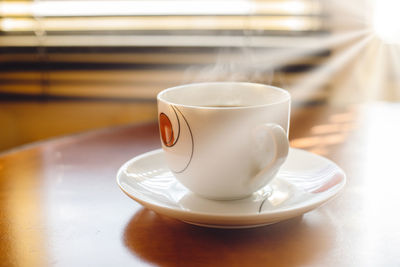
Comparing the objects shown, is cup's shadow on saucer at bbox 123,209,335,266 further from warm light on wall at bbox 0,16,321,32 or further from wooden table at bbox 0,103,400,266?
warm light on wall at bbox 0,16,321,32

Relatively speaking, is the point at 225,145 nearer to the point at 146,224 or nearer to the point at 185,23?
the point at 146,224

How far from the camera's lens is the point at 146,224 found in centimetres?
47

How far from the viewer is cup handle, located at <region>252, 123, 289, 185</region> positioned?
457mm

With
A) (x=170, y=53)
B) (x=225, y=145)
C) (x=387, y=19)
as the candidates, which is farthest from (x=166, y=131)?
(x=387, y=19)

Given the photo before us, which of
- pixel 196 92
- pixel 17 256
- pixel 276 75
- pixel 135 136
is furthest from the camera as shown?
pixel 276 75

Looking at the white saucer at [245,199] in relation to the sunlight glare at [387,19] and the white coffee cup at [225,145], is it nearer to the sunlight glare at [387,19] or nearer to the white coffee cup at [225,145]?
the white coffee cup at [225,145]

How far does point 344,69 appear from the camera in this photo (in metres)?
1.70

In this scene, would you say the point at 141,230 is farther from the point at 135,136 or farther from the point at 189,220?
the point at 135,136

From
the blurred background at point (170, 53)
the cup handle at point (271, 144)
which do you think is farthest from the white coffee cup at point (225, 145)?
the blurred background at point (170, 53)

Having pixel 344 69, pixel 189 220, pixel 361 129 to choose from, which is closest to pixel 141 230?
pixel 189 220

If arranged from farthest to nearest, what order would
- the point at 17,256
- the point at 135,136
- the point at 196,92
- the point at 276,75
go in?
1. the point at 276,75
2. the point at 135,136
3. the point at 196,92
4. the point at 17,256

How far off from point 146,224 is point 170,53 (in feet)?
4.12

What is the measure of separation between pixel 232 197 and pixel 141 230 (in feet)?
0.32

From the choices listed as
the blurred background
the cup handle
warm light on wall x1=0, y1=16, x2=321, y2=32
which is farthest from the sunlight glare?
the cup handle
